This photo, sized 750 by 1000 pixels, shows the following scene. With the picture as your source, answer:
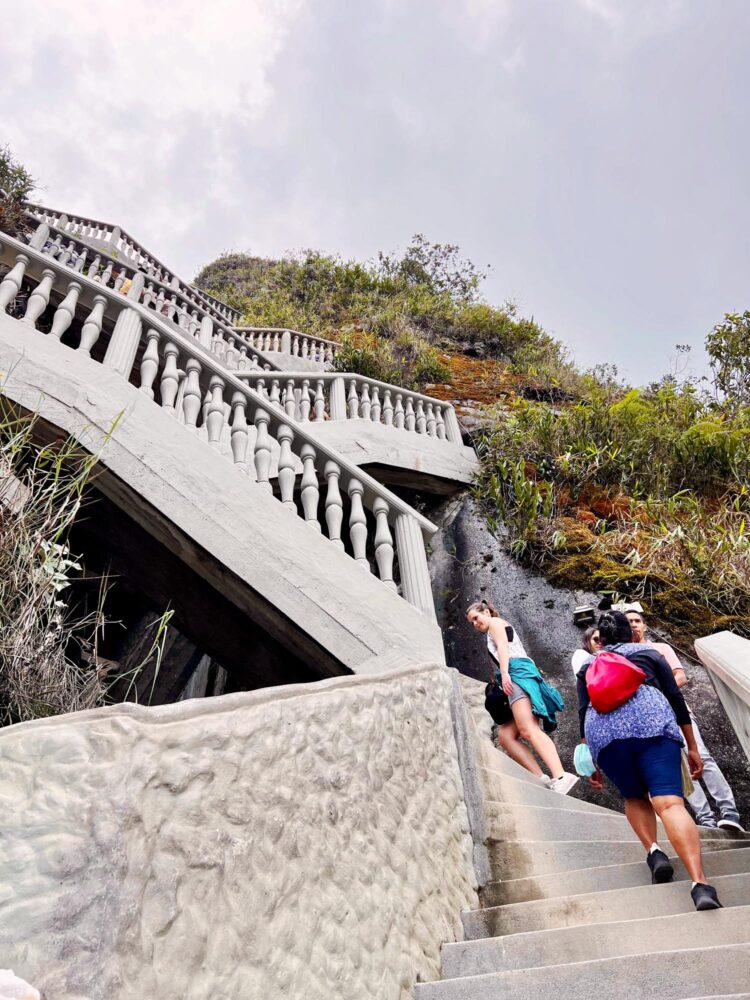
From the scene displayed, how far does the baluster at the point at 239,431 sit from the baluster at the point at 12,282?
4.81ft

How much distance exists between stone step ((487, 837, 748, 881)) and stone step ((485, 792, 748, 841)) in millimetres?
75

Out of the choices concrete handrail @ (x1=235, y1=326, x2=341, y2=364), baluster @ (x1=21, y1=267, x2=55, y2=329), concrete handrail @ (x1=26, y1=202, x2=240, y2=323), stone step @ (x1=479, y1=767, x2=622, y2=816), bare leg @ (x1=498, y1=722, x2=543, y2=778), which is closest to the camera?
stone step @ (x1=479, y1=767, x2=622, y2=816)

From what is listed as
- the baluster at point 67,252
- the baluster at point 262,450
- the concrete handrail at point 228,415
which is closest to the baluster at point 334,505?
the concrete handrail at point 228,415

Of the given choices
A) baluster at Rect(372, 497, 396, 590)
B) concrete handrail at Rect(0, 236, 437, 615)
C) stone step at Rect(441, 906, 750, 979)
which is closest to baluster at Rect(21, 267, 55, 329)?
concrete handrail at Rect(0, 236, 437, 615)

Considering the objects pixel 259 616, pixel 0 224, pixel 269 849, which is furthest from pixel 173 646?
pixel 0 224

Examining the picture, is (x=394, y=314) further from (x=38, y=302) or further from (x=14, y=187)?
(x=38, y=302)

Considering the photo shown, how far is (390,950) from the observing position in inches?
80.4

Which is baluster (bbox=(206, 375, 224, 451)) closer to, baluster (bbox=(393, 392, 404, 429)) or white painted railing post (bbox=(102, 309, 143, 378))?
white painted railing post (bbox=(102, 309, 143, 378))

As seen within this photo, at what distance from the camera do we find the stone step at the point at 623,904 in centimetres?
235

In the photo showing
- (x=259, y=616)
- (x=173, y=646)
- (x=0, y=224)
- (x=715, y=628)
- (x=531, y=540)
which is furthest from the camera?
(x=0, y=224)

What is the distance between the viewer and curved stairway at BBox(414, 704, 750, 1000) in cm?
183

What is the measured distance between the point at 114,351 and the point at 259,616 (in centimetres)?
193

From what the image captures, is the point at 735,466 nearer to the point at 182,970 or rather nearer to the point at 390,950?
the point at 390,950

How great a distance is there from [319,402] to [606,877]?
19.4 ft
